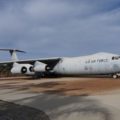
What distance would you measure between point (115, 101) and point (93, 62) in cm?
2448

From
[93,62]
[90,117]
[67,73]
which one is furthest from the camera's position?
[67,73]

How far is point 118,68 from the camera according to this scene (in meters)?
36.1

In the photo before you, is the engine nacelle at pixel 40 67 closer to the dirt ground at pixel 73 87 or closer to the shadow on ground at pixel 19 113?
the dirt ground at pixel 73 87

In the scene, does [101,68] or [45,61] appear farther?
[45,61]

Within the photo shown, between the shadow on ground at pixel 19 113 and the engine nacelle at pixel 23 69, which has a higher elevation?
the engine nacelle at pixel 23 69

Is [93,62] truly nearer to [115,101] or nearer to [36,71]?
[36,71]

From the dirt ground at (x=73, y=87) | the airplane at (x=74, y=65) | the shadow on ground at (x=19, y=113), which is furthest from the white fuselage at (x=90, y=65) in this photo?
the shadow on ground at (x=19, y=113)

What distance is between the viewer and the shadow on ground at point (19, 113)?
11.8 m

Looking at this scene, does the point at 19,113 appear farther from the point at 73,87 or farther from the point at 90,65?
the point at 90,65

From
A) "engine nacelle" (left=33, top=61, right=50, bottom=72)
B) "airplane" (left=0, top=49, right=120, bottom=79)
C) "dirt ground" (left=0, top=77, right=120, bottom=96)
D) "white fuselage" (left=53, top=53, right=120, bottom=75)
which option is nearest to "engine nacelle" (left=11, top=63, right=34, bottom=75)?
"airplane" (left=0, top=49, right=120, bottom=79)

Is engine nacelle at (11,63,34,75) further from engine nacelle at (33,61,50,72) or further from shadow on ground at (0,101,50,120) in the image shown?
shadow on ground at (0,101,50,120)

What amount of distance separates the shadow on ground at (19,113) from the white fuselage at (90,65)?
75.3 feet

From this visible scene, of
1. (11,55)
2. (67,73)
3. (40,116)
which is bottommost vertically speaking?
(40,116)

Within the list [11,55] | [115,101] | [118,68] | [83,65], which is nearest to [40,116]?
[115,101]
